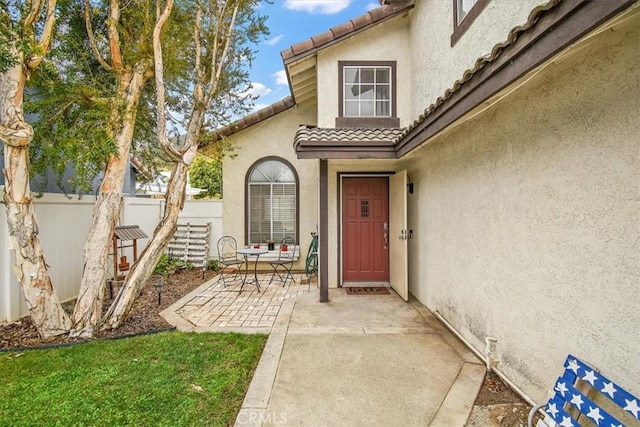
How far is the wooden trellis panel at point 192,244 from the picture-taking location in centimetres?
905

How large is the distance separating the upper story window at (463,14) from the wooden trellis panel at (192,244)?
292 inches

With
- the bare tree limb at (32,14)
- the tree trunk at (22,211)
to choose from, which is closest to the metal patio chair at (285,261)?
the tree trunk at (22,211)

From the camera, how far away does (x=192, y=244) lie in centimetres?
916

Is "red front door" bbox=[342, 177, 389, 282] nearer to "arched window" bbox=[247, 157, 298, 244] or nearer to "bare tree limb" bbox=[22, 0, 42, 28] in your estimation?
"arched window" bbox=[247, 157, 298, 244]

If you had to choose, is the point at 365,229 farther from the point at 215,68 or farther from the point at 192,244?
the point at 192,244

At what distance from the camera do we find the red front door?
7.17m

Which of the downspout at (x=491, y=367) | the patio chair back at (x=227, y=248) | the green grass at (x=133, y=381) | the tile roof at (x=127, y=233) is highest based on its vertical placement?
the tile roof at (x=127, y=233)

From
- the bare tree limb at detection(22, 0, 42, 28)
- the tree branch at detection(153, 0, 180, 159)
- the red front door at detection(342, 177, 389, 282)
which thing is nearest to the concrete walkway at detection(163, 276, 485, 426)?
the red front door at detection(342, 177, 389, 282)

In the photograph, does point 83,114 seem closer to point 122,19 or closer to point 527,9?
point 122,19

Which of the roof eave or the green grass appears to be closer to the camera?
the roof eave

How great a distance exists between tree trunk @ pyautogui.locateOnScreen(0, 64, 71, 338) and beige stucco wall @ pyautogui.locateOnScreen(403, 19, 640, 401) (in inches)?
212

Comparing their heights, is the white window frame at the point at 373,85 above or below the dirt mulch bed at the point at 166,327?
above

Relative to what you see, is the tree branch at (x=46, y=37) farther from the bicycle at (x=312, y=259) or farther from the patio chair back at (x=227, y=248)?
the bicycle at (x=312, y=259)

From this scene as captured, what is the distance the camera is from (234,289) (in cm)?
705
